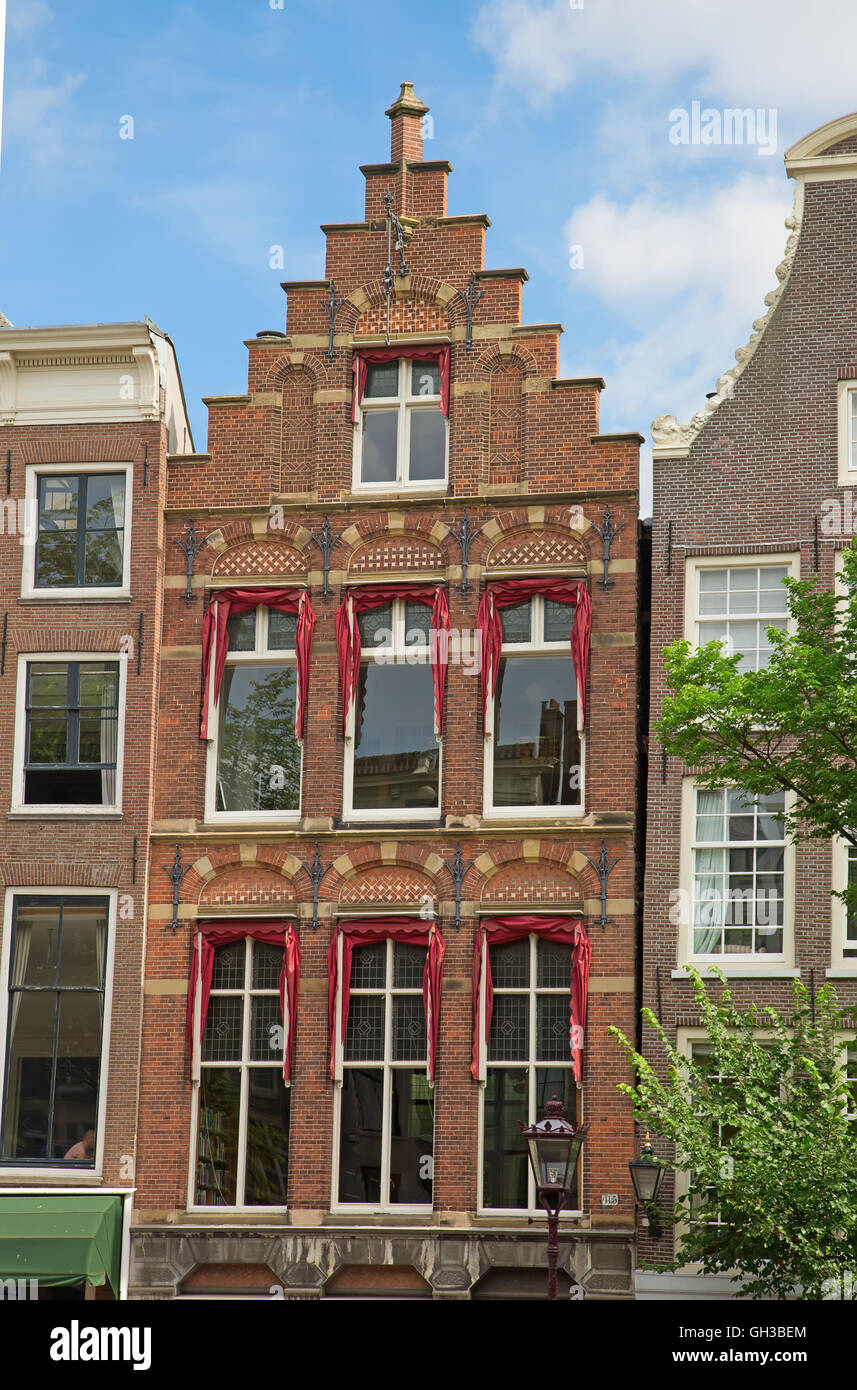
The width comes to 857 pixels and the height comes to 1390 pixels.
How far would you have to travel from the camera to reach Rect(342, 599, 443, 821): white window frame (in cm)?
2283

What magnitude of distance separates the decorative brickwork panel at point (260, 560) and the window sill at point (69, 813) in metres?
3.29

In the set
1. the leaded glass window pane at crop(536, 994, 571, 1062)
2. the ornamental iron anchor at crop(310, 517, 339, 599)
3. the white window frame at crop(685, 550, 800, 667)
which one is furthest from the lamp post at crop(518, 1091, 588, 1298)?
the ornamental iron anchor at crop(310, 517, 339, 599)

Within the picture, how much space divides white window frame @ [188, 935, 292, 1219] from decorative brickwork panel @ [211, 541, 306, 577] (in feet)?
15.0

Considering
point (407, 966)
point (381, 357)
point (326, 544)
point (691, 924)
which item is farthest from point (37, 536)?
point (691, 924)

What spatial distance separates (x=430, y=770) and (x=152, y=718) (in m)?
3.50

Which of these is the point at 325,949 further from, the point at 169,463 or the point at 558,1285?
the point at 169,463

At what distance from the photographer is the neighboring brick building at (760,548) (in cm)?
2152

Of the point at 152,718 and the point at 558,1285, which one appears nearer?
the point at 558,1285

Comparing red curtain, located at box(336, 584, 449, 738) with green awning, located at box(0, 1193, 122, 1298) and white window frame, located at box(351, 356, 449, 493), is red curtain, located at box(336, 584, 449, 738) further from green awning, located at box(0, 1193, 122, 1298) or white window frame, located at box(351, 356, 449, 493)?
green awning, located at box(0, 1193, 122, 1298)

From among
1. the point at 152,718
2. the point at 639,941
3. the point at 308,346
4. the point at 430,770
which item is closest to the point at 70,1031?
the point at 152,718

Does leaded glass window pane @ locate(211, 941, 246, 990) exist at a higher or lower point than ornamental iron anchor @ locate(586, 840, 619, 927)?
lower

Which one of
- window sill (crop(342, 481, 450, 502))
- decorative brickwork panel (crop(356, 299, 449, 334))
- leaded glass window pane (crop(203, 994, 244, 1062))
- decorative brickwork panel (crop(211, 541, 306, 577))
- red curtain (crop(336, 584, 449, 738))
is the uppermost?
decorative brickwork panel (crop(356, 299, 449, 334))

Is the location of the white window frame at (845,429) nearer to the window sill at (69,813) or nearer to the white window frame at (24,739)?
the white window frame at (24,739)

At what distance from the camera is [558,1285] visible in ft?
69.1
